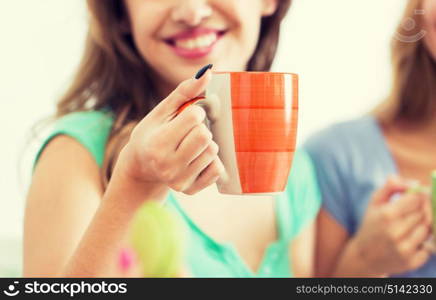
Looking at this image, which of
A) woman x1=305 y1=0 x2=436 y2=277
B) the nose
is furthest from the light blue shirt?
the nose

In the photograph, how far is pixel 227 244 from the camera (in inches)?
21.9

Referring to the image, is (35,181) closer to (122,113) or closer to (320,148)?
(122,113)

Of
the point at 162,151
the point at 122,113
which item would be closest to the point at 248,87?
the point at 162,151

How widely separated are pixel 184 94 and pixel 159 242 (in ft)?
0.67

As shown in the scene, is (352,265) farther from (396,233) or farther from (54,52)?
(54,52)

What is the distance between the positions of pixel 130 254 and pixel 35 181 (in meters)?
0.10

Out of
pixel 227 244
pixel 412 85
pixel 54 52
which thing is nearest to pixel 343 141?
pixel 412 85

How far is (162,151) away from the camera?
1.05 ft

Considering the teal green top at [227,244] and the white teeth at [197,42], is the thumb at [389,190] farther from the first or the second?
the white teeth at [197,42]

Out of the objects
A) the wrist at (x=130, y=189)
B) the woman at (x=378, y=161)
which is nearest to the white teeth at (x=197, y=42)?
the wrist at (x=130, y=189)

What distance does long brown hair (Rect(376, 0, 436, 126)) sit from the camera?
776 millimetres

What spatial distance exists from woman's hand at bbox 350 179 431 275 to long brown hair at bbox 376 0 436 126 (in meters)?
0.17

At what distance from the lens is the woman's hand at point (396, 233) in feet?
2.11

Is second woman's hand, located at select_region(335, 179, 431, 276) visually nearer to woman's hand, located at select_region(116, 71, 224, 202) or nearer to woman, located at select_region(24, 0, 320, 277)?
woman, located at select_region(24, 0, 320, 277)
